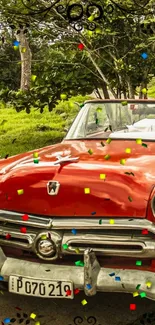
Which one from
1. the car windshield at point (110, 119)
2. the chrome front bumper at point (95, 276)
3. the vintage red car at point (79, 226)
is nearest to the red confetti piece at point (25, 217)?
the vintage red car at point (79, 226)

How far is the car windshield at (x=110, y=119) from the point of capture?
4.62m

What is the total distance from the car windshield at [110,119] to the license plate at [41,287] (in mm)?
1814

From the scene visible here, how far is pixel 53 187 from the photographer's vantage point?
10.4 feet

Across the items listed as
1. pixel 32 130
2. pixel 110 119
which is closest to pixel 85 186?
pixel 110 119

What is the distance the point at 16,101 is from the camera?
9.88 m

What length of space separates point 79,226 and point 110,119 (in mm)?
1972

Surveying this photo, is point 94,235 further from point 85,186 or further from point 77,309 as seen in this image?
point 77,309

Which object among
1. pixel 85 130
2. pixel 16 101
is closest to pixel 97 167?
pixel 85 130

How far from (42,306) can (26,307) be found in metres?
0.12

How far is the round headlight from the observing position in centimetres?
312

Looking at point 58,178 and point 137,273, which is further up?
point 58,178

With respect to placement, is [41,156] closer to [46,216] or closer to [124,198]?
[46,216]

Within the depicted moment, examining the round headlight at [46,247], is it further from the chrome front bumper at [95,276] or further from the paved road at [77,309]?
the paved road at [77,309]

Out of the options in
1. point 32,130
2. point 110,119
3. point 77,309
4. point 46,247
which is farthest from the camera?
point 32,130
